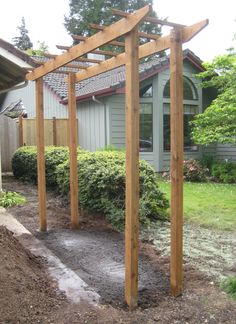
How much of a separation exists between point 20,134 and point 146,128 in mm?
4414

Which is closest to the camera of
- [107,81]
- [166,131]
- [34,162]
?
[34,162]

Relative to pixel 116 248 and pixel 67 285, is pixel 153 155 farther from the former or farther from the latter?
pixel 67 285

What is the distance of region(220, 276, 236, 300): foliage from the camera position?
3.74 meters

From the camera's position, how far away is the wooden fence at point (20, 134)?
523 inches

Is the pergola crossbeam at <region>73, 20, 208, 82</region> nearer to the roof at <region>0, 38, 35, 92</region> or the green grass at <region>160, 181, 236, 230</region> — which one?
the roof at <region>0, 38, 35, 92</region>

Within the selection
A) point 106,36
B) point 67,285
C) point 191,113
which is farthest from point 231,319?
point 191,113

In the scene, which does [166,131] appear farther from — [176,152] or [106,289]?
[106,289]

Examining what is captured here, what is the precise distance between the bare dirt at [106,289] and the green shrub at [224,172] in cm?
727

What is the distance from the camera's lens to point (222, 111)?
11156 millimetres

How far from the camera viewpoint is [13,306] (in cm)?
335

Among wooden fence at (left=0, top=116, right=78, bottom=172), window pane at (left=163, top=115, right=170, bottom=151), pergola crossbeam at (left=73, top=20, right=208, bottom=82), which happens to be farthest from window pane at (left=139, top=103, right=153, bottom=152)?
pergola crossbeam at (left=73, top=20, right=208, bottom=82)

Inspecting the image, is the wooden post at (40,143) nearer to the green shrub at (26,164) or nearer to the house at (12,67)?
the house at (12,67)

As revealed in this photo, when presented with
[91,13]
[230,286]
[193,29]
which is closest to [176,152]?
[193,29]

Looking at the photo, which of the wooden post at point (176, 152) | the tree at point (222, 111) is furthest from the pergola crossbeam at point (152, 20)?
the tree at point (222, 111)
